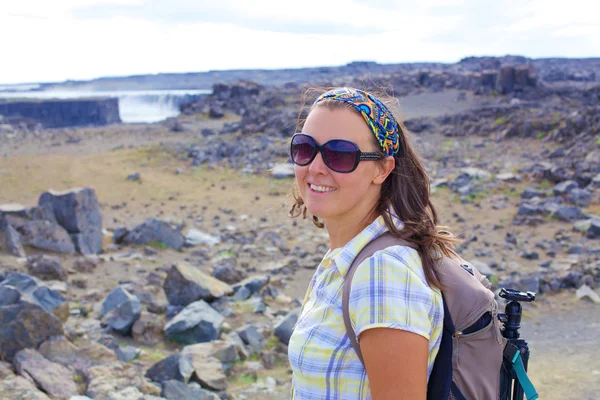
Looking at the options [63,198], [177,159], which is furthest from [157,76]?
[63,198]

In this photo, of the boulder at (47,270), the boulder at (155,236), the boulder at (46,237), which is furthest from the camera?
the boulder at (155,236)

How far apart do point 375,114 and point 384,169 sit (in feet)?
0.59

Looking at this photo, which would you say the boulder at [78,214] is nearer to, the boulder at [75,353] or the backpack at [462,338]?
the boulder at [75,353]

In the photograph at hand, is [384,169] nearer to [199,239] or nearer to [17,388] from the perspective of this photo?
[17,388]

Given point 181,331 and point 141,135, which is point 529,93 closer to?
point 141,135

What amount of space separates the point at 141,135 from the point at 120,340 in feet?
77.8

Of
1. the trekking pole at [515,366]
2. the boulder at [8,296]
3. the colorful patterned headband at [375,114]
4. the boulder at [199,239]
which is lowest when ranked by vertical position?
the boulder at [199,239]

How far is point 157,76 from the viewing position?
440 feet

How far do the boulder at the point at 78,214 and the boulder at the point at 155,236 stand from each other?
1.73 ft

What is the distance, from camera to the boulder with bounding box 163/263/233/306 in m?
6.48

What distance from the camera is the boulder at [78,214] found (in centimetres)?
911

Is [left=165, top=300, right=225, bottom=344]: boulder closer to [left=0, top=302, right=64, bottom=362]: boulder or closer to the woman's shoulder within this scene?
[left=0, top=302, right=64, bottom=362]: boulder

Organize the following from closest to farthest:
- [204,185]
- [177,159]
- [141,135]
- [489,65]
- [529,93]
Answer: [204,185] < [177,159] < [141,135] < [529,93] < [489,65]

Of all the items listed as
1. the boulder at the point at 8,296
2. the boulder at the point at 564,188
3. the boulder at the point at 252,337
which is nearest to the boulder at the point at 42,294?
the boulder at the point at 8,296
